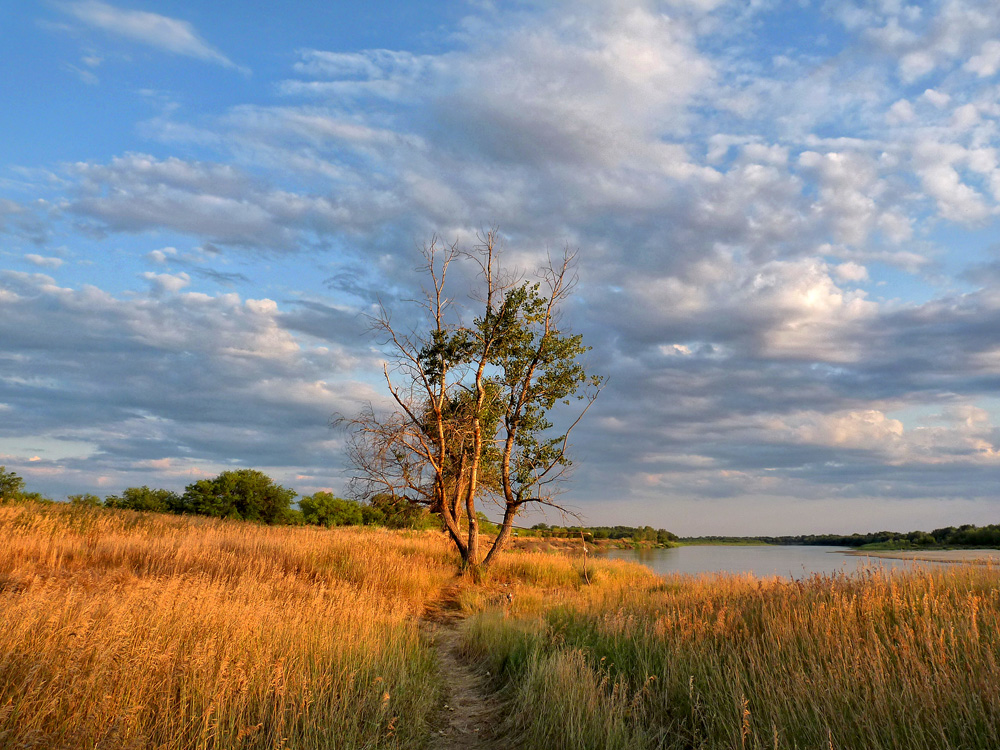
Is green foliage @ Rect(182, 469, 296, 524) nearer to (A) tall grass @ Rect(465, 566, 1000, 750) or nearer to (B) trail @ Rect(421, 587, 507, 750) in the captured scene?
(B) trail @ Rect(421, 587, 507, 750)

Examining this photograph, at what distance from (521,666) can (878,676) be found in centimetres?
536

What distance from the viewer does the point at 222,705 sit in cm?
521

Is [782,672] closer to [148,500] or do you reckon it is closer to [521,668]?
[521,668]

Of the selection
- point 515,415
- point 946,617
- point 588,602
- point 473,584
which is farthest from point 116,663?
point 515,415

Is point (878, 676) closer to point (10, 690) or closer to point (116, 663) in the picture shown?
point (116, 663)

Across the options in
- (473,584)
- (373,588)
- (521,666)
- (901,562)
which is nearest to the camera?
(521,666)

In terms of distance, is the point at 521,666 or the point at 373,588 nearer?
the point at 521,666

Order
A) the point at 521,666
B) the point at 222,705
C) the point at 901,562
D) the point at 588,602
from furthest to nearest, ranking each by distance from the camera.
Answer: the point at 588,602
the point at 901,562
the point at 521,666
the point at 222,705

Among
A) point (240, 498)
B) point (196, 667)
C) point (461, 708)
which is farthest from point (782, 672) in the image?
point (240, 498)

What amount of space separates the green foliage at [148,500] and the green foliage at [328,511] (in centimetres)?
1070

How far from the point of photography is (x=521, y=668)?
882 centimetres

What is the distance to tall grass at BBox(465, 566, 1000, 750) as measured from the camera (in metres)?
4.61

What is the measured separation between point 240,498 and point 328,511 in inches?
400

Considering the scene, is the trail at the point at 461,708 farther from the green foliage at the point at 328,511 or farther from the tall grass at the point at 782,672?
the green foliage at the point at 328,511
